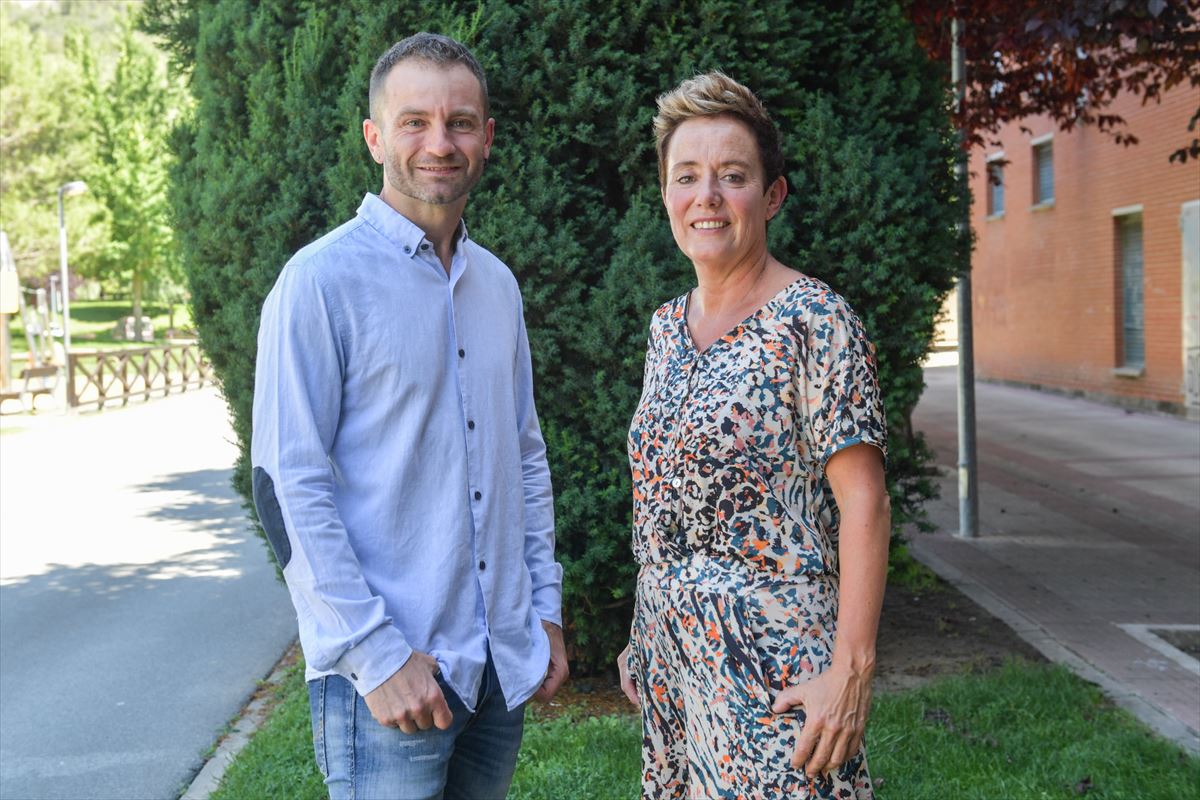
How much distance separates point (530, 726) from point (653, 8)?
314cm

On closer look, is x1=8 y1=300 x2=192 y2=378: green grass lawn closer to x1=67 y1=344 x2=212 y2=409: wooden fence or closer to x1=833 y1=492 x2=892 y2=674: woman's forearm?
x1=67 y1=344 x2=212 y2=409: wooden fence

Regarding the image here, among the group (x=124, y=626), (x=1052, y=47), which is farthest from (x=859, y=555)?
(x=1052, y=47)

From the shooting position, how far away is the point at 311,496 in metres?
2.25

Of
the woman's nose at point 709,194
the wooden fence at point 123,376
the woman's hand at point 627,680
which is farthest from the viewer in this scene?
the wooden fence at point 123,376

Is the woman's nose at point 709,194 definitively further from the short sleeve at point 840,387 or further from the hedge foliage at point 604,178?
the hedge foliage at point 604,178

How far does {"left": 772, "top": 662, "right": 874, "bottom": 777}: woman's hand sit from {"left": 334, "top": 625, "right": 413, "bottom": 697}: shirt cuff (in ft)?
2.51

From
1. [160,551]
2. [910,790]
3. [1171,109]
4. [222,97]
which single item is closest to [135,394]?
[160,551]

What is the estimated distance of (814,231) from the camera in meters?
5.06

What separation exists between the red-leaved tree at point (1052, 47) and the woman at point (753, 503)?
4.03 meters

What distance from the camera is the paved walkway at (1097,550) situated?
20.0ft

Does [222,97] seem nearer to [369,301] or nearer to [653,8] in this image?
[653,8]

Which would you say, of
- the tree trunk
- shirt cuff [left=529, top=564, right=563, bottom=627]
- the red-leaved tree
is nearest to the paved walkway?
the red-leaved tree

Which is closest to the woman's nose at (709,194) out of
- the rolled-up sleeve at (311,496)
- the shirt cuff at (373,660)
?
the rolled-up sleeve at (311,496)

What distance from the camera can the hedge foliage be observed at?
16.6 feet
